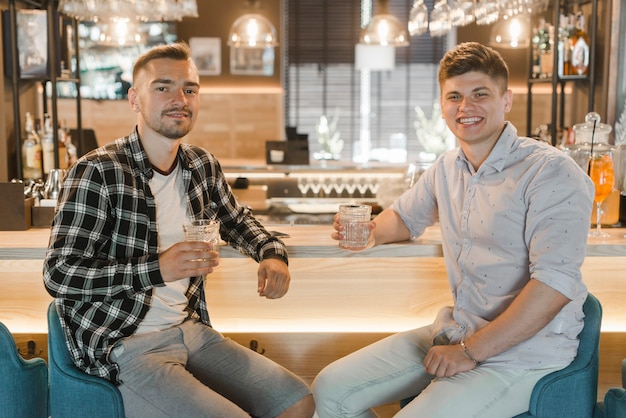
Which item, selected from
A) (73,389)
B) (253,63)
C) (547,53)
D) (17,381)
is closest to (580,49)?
(547,53)

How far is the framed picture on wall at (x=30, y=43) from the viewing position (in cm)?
430

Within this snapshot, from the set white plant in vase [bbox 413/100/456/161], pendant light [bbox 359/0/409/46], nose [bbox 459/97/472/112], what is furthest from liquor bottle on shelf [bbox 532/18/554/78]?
nose [bbox 459/97/472/112]

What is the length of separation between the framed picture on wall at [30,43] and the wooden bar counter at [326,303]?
1.69 metres

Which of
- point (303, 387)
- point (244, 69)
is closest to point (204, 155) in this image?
A: point (303, 387)

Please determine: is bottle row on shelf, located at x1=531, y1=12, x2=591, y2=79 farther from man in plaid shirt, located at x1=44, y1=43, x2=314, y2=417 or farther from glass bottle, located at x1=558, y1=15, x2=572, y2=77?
man in plaid shirt, located at x1=44, y1=43, x2=314, y2=417

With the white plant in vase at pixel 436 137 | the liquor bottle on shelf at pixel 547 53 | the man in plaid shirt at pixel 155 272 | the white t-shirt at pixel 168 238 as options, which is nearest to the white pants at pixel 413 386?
the man in plaid shirt at pixel 155 272

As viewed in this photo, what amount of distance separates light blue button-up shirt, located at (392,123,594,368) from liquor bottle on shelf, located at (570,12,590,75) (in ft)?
8.41

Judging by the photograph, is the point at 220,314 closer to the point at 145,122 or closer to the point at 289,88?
the point at 145,122

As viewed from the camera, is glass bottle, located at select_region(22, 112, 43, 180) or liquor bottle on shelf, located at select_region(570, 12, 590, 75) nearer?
glass bottle, located at select_region(22, 112, 43, 180)

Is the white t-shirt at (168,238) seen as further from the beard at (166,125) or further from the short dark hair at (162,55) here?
the short dark hair at (162,55)

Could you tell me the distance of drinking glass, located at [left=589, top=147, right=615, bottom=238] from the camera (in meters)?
2.88

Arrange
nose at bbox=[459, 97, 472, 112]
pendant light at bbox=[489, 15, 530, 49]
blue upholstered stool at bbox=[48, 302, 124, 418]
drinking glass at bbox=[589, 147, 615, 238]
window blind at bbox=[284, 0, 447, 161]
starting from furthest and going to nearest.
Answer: window blind at bbox=[284, 0, 447, 161]
pendant light at bbox=[489, 15, 530, 49]
drinking glass at bbox=[589, 147, 615, 238]
nose at bbox=[459, 97, 472, 112]
blue upholstered stool at bbox=[48, 302, 124, 418]

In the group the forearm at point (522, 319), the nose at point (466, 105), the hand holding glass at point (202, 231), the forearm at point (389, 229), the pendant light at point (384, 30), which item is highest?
the pendant light at point (384, 30)

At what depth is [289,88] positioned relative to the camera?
28.5 ft
